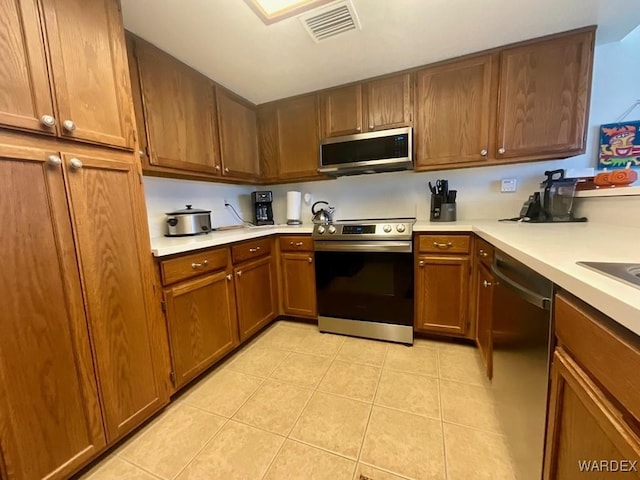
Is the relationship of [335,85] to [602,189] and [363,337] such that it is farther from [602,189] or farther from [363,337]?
[363,337]

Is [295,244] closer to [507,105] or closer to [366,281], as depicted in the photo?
[366,281]

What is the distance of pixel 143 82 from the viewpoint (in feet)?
5.01

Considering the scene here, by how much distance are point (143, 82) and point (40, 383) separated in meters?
1.55

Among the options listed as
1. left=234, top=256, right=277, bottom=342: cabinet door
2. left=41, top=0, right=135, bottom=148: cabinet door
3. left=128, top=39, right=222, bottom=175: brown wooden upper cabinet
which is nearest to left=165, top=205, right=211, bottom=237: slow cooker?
left=128, top=39, right=222, bottom=175: brown wooden upper cabinet

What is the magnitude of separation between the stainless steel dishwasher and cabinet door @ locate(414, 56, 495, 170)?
1.10 metres

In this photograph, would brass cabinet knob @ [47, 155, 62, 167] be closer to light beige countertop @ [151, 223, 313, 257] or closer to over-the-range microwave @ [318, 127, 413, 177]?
light beige countertop @ [151, 223, 313, 257]

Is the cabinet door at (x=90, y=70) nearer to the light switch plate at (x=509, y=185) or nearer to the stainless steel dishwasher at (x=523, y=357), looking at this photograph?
the stainless steel dishwasher at (x=523, y=357)

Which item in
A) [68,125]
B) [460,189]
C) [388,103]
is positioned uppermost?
[388,103]

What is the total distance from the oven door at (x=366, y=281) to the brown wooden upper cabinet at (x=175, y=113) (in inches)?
43.8

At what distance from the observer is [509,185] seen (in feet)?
6.86

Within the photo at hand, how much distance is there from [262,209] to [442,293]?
5.97 ft

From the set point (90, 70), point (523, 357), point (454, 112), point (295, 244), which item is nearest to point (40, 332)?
point (90, 70)

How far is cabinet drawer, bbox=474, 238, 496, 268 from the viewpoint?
4.41ft

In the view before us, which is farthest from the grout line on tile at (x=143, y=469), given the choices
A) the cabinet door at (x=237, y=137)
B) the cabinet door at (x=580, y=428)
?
the cabinet door at (x=237, y=137)
